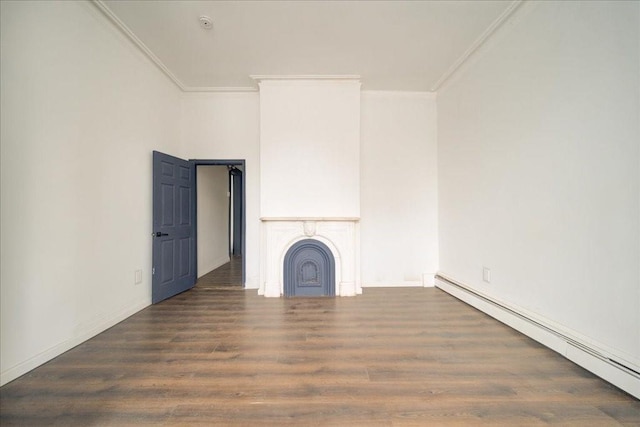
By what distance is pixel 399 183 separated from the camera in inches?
157

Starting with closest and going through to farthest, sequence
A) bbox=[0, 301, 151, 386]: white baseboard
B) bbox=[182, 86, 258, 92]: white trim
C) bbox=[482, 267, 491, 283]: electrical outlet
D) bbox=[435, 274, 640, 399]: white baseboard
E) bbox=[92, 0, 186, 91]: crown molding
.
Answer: bbox=[435, 274, 640, 399]: white baseboard, bbox=[0, 301, 151, 386]: white baseboard, bbox=[92, 0, 186, 91]: crown molding, bbox=[482, 267, 491, 283]: electrical outlet, bbox=[182, 86, 258, 92]: white trim

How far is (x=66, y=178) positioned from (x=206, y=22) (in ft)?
6.54

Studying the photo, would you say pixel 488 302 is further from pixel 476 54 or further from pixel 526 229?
pixel 476 54

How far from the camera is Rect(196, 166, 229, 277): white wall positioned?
4492 mm

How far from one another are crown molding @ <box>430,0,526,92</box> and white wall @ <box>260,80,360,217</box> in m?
1.27

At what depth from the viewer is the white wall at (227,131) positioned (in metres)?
3.92

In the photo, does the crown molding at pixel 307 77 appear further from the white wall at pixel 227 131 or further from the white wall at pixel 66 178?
the white wall at pixel 66 178

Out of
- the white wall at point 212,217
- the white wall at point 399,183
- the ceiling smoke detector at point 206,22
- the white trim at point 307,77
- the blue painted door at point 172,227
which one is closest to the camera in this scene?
the ceiling smoke detector at point 206,22

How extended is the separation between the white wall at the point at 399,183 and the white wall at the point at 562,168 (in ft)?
2.82

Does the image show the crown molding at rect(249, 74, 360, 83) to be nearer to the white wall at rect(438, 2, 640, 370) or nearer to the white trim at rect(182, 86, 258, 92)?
the white trim at rect(182, 86, 258, 92)

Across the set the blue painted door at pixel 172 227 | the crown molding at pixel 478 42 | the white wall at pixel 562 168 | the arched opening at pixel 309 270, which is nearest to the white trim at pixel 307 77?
the crown molding at pixel 478 42

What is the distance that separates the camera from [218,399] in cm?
153

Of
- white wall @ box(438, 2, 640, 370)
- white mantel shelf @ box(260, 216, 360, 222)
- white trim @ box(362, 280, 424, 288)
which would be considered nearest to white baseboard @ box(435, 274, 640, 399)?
white wall @ box(438, 2, 640, 370)

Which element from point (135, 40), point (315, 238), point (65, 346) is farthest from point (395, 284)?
point (135, 40)
